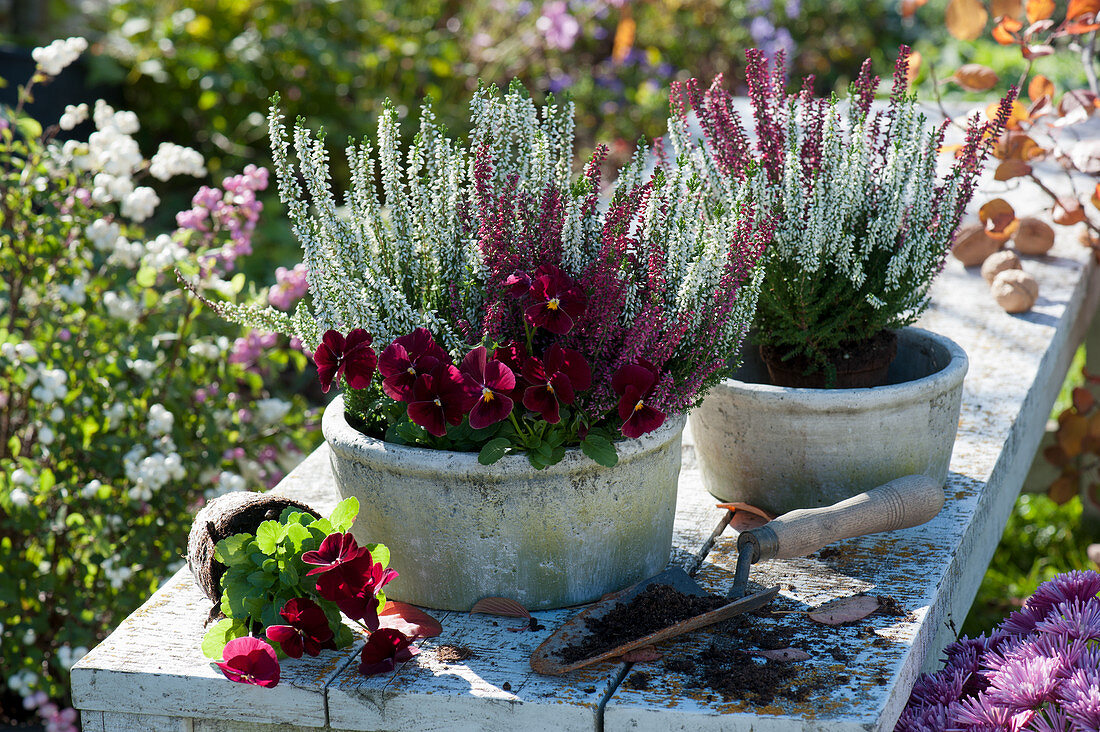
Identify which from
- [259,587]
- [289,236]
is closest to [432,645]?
[259,587]

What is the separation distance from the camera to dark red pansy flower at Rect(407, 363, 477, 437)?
4.23 feet

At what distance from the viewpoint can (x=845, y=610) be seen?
56.6 inches

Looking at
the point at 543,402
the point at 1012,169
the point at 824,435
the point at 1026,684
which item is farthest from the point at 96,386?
the point at 1012,169

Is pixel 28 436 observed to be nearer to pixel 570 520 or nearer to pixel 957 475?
pixel 570 520

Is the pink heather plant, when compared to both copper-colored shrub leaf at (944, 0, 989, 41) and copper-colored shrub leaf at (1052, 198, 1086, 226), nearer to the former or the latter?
copper-colored shrub leaf at (1052, 198, 1086, 226)

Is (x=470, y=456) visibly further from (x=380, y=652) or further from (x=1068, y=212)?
(x=1068, y=212)

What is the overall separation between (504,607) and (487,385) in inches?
13.0

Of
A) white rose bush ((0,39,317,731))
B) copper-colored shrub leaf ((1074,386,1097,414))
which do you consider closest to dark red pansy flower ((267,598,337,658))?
white rose bush ((0,39,317,731))

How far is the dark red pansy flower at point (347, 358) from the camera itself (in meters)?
1.34

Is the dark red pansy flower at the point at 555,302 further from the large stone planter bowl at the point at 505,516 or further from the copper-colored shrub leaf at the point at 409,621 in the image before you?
the copper-colored shrub leaf at the point at 409,621

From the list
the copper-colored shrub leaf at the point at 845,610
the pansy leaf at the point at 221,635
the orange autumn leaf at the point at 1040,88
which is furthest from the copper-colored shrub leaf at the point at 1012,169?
the pansy leaf at the point at 221,635

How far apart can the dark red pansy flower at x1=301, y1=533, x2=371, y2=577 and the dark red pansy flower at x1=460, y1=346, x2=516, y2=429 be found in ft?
0.66

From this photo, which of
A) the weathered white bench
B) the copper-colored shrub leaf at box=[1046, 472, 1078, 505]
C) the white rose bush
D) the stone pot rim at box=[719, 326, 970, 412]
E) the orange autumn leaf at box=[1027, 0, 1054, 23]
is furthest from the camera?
the copper-colored shrub leaf at box=[1046, 472, 1078, 505]

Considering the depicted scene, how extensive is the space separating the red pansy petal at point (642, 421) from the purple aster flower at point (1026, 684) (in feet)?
1.75
